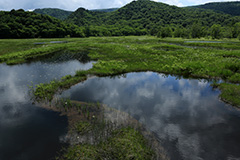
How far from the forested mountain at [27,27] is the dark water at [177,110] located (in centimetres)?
10364

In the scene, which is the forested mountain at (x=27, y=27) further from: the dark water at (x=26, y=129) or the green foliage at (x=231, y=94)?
the green foliage at (x=231, y=94)

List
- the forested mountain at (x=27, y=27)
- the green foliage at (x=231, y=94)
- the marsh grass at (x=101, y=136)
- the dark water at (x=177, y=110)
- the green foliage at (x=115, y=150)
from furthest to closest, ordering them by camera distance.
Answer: the forested mountain at (x=27, y=27) < the green foliage at (x=231, y=94) < the dark water at (x=177, y=110) < the marsh grass at (x=101, y=136) < the green foliage at (x=115, y=150)

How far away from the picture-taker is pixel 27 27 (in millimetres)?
106562

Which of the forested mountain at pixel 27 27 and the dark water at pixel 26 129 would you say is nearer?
the dark water at pixel 26 129

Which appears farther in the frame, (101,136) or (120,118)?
(120,118)

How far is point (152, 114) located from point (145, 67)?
16.3 meters

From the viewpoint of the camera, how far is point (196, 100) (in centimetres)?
1686

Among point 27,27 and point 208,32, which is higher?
point 27,27

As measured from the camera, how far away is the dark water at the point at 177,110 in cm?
990

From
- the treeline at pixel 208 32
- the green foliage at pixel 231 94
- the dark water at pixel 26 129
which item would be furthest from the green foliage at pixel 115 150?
the treeline at pixel 208 32

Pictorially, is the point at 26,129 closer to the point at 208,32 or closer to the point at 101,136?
the point at 101,136

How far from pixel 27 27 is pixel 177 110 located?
129m

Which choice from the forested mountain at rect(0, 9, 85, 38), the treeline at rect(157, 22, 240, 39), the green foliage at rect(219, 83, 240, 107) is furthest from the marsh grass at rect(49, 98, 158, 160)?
the treeline at rect(157, 22, 240, 39)

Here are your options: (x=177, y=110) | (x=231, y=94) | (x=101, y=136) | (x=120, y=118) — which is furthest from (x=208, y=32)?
(x=101, y=136)
